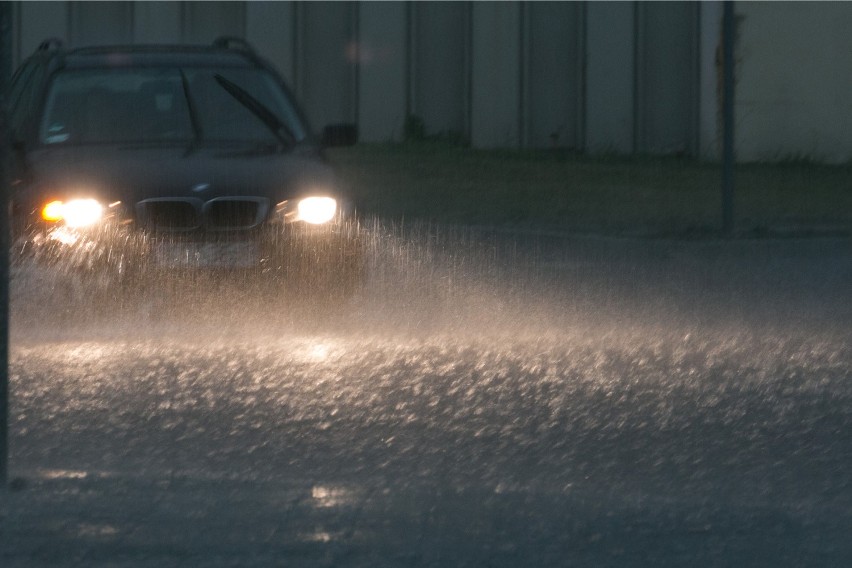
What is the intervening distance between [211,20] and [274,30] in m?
0.88

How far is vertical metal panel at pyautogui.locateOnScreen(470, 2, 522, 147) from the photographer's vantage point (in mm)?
20281

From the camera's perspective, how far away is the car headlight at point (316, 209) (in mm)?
8836

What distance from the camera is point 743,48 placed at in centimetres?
1914

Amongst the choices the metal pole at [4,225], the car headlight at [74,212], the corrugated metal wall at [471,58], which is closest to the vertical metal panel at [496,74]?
the corrugated metal wall at [471,58]

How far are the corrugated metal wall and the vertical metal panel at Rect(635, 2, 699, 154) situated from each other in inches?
0.5

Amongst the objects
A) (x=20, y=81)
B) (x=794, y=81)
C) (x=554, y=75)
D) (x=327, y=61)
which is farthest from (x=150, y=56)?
(x=794, y=81)

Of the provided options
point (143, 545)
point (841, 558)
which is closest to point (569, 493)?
point (841, 558)

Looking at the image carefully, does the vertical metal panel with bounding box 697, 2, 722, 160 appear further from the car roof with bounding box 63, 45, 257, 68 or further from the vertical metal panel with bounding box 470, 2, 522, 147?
the car roof with bounding box 63, 45, 257, 68

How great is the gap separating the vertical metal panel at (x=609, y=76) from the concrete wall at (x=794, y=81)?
167cm

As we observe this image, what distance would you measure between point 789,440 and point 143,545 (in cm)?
268

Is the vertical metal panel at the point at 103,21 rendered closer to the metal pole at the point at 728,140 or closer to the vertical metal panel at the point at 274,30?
the vertical metal panel at the point at 274,30

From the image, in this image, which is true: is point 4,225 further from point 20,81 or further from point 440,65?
point 440,65

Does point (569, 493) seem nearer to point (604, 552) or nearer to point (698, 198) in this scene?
point (604, 552)

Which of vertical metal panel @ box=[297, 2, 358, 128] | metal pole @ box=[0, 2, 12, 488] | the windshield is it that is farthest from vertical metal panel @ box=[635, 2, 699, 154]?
metal pole @ box=[0, 2, 12, 488]
